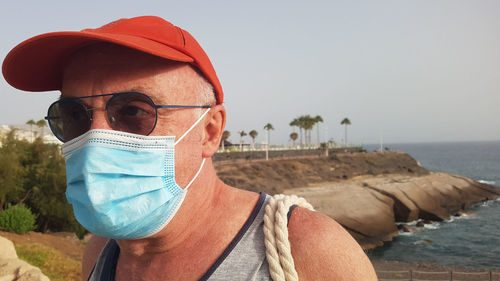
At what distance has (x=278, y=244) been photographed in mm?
1420

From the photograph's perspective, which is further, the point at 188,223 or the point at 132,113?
the point at 188,223

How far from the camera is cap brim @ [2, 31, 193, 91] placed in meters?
1.32

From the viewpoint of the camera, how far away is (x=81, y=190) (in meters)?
1.49

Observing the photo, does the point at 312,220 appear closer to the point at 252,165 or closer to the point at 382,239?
the point at 382,239

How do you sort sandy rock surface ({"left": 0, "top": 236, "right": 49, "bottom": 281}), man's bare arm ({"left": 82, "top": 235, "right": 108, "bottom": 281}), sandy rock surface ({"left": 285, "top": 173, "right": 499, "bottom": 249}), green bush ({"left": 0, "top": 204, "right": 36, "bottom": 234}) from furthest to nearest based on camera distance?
sandy rock surface ({"left": 285, "top": 173, "right": 499, "bottom": 249}) → green bush ({"left": 0, "top": 204, "right": 36, "bottom": 234}) → sandy rock surface ({"left": 0, "top": 236, "right": 49, "bottom": 281}) → man's bare arm ({"left": 82, "top": 235, "right": 108, "bottom": 281})

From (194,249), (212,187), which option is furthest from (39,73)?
(194,249)

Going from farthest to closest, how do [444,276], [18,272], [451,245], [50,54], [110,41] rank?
[451,245] → [444,276] → [18,272] → [50,54] → [110,41]

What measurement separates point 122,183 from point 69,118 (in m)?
0.42

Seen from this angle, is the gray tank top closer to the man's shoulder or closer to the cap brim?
the man's shoulder

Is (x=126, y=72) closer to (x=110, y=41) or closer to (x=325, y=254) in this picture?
(x=110, y=41)

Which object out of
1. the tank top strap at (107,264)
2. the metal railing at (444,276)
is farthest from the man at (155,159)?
the metal railing at (444,276)

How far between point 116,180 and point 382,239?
27.3m

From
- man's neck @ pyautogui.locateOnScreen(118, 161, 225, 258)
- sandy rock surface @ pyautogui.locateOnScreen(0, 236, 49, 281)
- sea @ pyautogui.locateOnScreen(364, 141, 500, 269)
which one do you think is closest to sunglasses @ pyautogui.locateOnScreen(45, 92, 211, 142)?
man's neck @ pyautogui.locateOnScreen(118, 161, 225, 258)

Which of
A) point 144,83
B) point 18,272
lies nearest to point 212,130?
point 144,83
